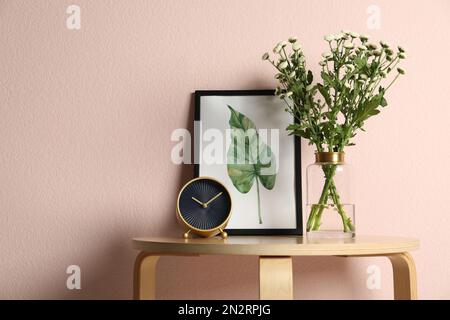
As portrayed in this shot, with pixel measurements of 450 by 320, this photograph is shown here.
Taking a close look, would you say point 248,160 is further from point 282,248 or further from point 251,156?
point 282,248

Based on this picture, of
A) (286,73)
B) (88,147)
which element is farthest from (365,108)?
(88,147)

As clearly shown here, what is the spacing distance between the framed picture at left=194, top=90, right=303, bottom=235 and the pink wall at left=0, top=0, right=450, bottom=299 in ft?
0.18

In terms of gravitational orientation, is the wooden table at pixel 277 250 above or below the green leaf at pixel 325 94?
below

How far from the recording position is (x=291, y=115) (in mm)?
1603

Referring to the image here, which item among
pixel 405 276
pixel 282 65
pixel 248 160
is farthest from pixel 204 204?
pixel 405 276

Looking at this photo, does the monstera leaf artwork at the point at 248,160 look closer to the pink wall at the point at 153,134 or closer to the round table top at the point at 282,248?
the pink wall at the point at 153,134

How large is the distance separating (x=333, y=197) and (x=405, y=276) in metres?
0.25

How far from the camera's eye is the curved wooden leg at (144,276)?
57.1 inches

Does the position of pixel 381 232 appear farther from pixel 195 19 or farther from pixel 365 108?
pixel 195 19

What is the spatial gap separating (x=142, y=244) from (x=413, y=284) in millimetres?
633

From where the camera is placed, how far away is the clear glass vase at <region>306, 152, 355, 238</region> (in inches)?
56.6

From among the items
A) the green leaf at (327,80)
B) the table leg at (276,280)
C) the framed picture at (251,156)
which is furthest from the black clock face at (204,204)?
the green leaf at (327,80)

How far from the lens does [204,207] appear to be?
145cm

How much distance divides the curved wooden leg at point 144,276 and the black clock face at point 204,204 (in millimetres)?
143
